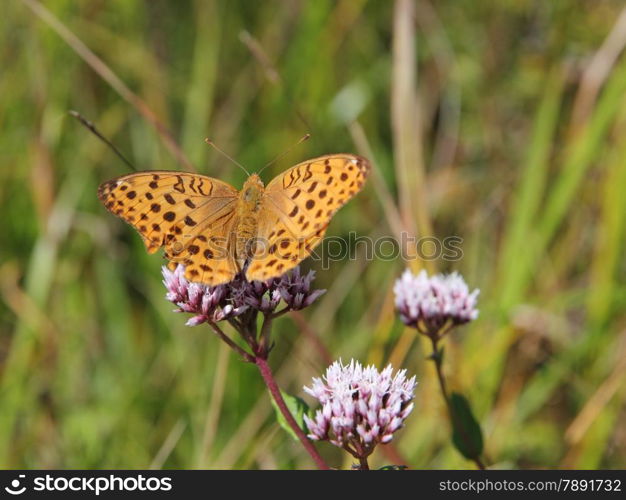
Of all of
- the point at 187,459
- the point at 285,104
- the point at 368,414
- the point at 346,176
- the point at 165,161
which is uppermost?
the point at 285,104

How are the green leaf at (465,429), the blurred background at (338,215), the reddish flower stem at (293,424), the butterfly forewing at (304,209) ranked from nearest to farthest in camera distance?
1. the reddish flower stem at (293,424)
2. the butterfly forewing at (304,209)
3. the green leaf at (465,429)
4. the blurred background at (338,215)

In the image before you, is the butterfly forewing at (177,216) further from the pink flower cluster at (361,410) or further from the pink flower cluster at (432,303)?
the pink flower cluster at (432,303)

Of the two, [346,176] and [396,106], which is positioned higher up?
[396,106]

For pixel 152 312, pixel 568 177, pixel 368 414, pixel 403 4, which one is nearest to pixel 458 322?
pixel 368 414

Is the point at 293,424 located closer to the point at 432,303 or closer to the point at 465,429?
the point at 465,429

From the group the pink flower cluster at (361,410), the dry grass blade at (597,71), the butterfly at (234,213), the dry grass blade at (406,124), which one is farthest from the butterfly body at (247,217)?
the dry grass blade at (597,71)

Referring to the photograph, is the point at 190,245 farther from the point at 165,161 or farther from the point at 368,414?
the point at 165,161

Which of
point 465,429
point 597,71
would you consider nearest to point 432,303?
point 465,429
